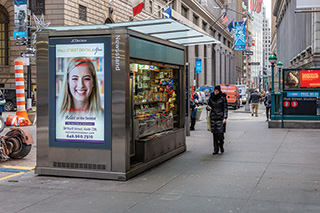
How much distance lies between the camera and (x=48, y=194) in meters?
6.91

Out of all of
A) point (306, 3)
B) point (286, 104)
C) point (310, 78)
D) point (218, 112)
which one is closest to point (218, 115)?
point (218, 112)

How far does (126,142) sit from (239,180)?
86.1 inches

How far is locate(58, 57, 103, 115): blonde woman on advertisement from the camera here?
8172mm

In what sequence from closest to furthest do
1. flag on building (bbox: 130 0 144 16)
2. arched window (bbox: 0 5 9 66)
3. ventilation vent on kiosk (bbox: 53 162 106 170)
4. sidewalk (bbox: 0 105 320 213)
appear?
1. sidewalk (bbox: 0 105 320 213)
2. ventilation vent on kiosk (bbox: 53 162 106 170)
3. flag on building (bbox: 130 0 144 16)
4. arched window (bbox: 0 5 9 66)

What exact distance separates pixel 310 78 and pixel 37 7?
24325 millimetres

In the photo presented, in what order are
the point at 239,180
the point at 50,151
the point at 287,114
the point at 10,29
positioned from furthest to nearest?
the point at 10,29, the point at 287,114, the point at 50,151, the point at 239,180

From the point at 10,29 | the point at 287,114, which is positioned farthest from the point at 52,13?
the point at 287,114

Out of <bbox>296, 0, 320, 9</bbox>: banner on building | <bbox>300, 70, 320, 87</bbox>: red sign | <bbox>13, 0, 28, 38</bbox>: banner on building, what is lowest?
<bbox>300, 70, 320, 87</bbox>: red sign

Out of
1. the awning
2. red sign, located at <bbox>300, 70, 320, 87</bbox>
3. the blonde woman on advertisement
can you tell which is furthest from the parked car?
the blonde woman on advertisement

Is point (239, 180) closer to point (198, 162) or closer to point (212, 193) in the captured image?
point (212, 193)

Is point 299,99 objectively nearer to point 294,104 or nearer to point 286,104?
point 294,104

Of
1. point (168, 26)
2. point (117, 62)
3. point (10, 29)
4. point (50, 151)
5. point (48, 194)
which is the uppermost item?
point (10, 29)

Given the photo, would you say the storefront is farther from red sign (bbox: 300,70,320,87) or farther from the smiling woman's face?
the smiling woman's face

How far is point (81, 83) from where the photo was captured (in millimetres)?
8250
